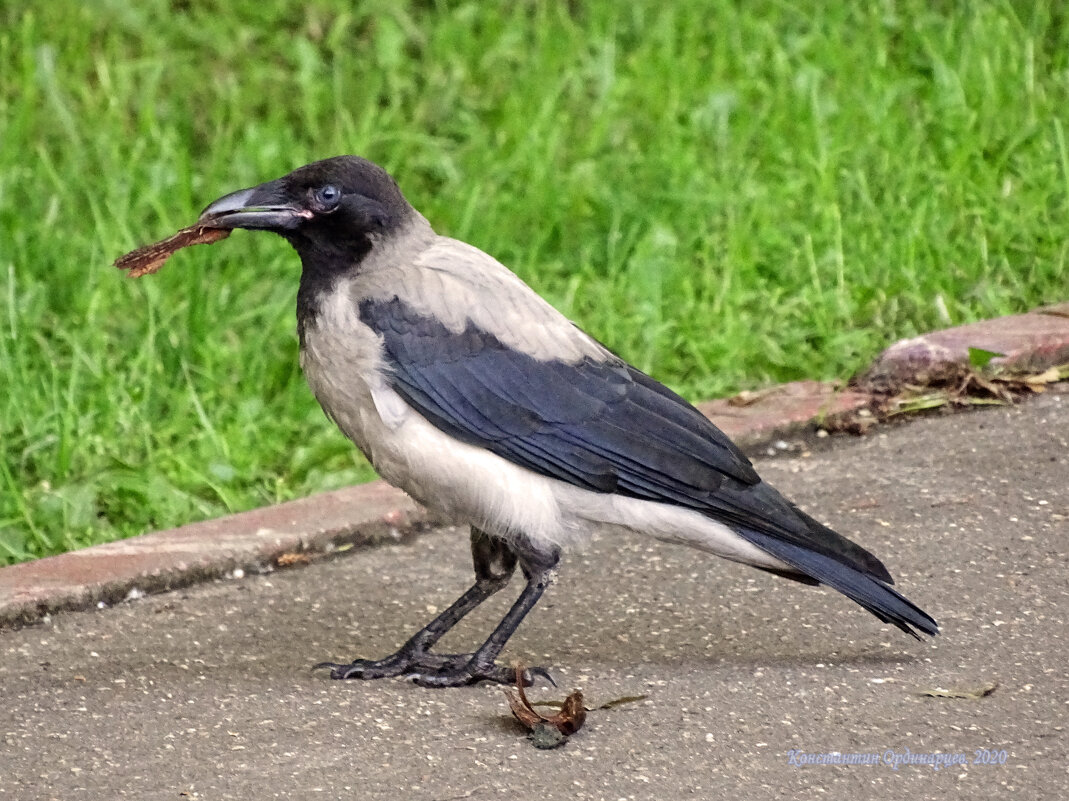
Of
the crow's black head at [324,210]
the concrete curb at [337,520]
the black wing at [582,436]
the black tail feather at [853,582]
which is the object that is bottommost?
the concrete curb at [337,520]

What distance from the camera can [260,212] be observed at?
3785 millimetres

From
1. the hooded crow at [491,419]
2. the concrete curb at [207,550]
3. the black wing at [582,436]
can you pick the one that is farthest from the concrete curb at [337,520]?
the black wing at [582,436]

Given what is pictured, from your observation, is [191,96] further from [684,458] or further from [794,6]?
[684,458]

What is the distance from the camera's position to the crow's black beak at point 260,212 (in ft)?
12.4

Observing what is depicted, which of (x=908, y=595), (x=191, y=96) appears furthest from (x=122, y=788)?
(x=191, y=96)

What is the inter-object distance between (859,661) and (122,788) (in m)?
1.60

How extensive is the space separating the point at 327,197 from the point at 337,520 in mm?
1145

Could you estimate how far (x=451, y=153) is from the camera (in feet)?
24.5

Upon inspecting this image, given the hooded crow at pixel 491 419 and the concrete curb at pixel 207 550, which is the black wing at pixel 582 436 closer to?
the hooded crow at pixel 491 419

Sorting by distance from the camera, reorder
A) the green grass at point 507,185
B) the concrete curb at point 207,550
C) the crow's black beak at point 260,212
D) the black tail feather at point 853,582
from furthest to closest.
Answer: the green grass at point 507,185
the concrete curb at point 207,550
the crow's black beak at point 260,212
the black tail feather at point 853,582

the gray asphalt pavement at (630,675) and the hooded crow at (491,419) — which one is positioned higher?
the hooded crow at (491,419)

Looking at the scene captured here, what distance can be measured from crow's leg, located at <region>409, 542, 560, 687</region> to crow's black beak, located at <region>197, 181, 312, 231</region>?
0.87 meters

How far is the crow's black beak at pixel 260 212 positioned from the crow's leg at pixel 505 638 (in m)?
0.87

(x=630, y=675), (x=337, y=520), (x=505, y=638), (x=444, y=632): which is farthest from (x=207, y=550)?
(x=630, y=675)
